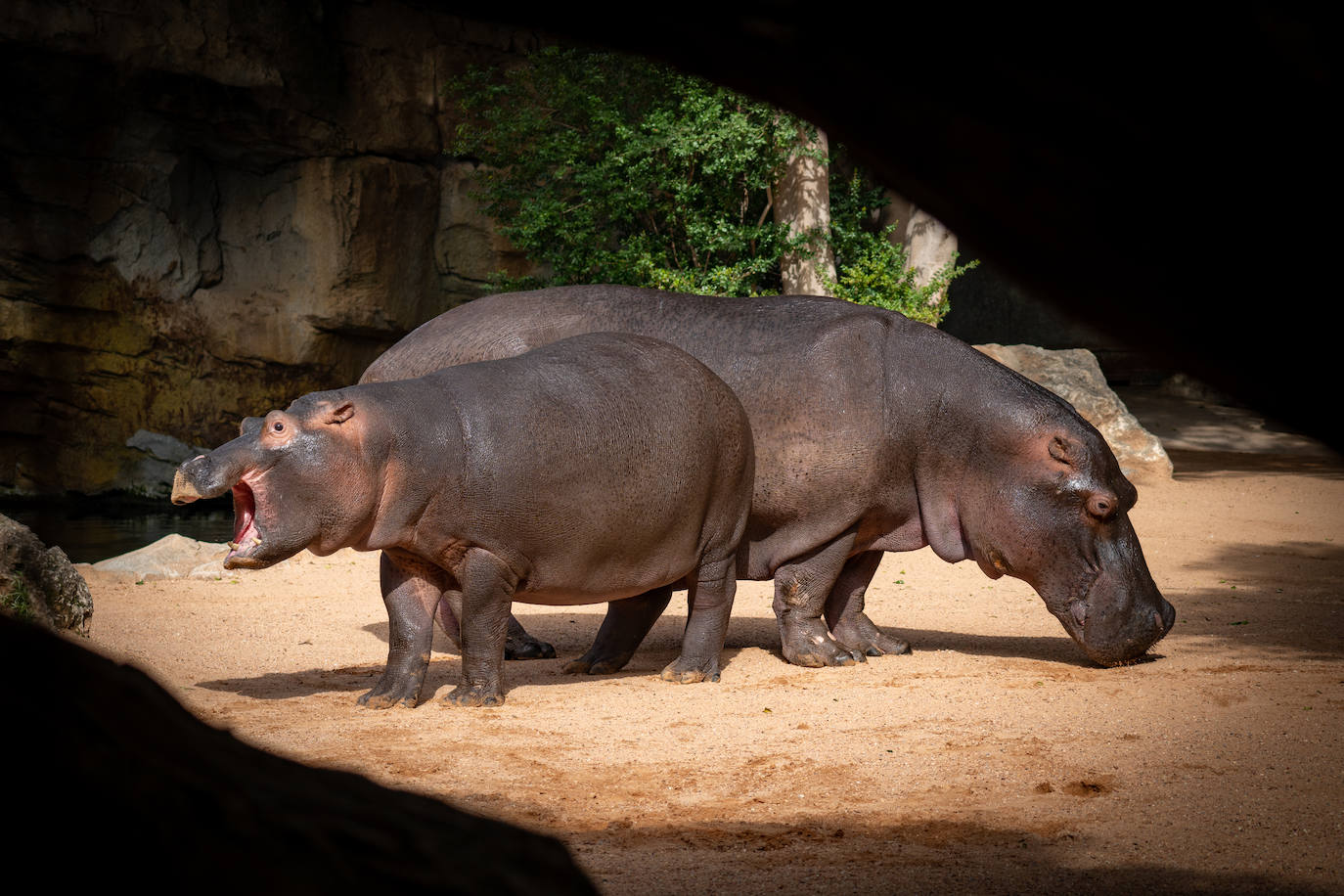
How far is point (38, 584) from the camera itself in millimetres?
6828

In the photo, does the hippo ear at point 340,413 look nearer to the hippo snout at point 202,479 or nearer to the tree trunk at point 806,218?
the hippo snout at point 202,479

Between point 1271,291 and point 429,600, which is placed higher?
point 1271,291

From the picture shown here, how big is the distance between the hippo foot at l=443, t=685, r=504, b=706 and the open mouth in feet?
3.90

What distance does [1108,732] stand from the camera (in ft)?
16.7

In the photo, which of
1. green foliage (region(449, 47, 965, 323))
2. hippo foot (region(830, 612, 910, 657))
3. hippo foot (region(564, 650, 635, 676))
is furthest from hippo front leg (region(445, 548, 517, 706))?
green foliage (region(449, 47, 965, 323))

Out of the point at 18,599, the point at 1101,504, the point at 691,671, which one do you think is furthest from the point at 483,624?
the point at 1101,504

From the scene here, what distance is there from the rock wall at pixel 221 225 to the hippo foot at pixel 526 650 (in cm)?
1228

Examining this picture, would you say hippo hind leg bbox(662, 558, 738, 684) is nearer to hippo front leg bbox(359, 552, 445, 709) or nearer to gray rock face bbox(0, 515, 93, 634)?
hippo front leg bbox(359, 552, 445, 709)

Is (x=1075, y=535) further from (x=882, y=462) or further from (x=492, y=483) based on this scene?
(x=492, y=483)

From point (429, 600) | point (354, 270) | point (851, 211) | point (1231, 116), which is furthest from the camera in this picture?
point (354, 270)

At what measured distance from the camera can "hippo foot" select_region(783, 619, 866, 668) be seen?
6.89 meters

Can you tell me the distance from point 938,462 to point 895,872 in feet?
12.2

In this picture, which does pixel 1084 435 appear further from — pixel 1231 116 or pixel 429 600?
pixel 1231 116

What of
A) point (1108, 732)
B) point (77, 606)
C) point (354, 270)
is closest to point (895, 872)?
point (1108, 732)
